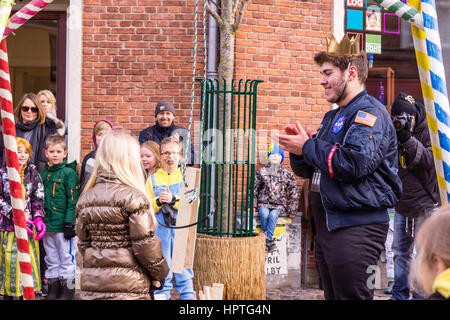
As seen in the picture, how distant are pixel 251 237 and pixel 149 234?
71.2 inches

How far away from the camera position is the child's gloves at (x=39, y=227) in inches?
210

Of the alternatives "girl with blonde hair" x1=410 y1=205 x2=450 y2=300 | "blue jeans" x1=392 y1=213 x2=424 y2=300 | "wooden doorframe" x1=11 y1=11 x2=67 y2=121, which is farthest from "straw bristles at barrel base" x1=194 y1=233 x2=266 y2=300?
"wooden doorframe" x1=11 y1=11 x2=67 y2=121

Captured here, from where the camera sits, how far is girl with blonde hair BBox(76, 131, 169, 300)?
3312mm

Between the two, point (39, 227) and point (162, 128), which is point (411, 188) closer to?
point (162, 128)

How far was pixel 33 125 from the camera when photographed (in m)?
5.96

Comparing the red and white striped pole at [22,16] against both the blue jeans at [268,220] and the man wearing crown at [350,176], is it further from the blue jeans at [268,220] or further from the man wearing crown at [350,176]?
the blue jeans at [268,220]

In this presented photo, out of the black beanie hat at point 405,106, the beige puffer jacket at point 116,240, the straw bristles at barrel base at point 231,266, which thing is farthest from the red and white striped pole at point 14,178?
the black beanie hat at point 405,106

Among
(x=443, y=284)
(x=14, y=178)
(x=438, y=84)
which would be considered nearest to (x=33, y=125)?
(x=14, y=178)

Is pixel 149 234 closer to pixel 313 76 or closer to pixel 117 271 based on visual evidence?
pixel 117 271

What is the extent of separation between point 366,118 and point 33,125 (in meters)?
3.96

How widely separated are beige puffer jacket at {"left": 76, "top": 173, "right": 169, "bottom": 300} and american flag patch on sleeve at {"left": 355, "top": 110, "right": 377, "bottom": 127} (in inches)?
50.5

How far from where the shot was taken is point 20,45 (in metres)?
8.42

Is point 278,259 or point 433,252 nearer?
point 433,252
